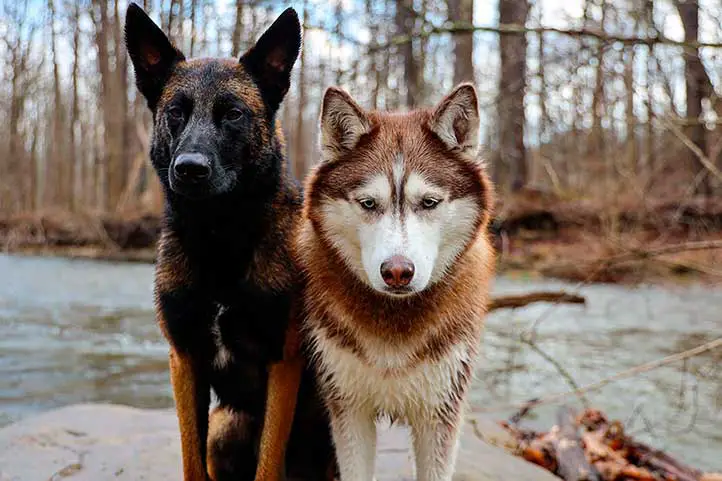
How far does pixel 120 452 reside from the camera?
13.1 feet

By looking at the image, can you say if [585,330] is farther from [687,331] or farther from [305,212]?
[305,212]

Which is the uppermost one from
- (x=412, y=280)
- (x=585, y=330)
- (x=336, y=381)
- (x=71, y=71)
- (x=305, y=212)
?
(x=71, y=71)

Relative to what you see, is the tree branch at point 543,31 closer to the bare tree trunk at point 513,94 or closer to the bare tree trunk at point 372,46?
the bare tree trunk at point 372,46

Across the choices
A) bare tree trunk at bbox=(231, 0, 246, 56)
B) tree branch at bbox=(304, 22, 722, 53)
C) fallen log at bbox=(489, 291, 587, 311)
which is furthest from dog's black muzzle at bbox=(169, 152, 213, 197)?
fallen log at bbox=(489, 291, 587, 311)

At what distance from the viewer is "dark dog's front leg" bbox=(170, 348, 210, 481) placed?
309 centimetres

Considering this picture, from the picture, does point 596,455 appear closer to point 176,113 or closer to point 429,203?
point 429,203

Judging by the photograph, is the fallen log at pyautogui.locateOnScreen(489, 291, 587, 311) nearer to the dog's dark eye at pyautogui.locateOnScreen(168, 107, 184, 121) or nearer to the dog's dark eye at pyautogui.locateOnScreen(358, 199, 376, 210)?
the dog's dark eye at pyautogui.locateOnScreen(358, 199, 376, 210)

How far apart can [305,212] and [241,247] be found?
1.12ft

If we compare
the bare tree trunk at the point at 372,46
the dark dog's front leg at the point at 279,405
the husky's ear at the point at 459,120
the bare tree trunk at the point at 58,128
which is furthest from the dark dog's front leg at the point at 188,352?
the bare tree trunk at the point at 58,128

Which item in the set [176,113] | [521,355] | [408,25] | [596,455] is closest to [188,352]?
[176,113]

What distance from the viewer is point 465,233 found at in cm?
302

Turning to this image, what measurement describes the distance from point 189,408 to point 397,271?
1.26 metres

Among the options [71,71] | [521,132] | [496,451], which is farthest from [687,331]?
[71,71]

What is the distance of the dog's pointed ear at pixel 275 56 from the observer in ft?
10.5
